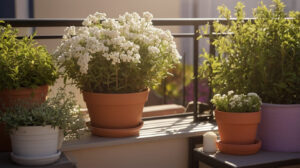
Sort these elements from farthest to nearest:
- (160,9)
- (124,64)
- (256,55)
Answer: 1. (160,9)
2. (256,55)
3. (124,64)

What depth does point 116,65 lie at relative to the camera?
86.7 inches

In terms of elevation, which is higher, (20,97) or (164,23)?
(164,23)

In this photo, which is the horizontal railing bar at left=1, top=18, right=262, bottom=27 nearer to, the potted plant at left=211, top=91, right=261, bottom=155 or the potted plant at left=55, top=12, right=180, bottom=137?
the potted plant at left=55, top=12, right=180, bottom=137

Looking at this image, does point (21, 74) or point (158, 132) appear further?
point (158, 132)

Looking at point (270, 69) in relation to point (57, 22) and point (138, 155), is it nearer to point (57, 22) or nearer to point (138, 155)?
point (138, 155)

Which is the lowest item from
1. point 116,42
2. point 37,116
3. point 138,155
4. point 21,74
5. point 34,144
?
point 138,155

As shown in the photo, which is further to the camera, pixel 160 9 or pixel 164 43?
pixel 160 9

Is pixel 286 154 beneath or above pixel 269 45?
beneath

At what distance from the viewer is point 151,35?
231 cm

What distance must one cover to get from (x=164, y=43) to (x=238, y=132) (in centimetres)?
54

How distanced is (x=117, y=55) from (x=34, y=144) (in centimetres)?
51

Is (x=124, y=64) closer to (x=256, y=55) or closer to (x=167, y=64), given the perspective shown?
(x=167, y=64)

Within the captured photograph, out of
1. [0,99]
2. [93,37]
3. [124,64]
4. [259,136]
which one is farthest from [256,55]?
[0,99]

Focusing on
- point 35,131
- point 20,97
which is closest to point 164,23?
point 20,97
